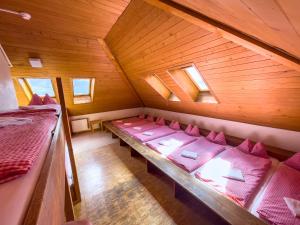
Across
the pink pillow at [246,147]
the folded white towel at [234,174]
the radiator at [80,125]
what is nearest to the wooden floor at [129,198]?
the folded white towel at [234,174]

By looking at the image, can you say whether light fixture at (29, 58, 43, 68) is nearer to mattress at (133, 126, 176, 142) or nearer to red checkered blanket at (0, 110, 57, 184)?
mattress at (133, 126, 176, 142)

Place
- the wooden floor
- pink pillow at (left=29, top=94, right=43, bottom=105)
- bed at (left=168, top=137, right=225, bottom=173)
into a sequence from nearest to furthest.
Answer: the wooden floor < bed at (left=168, top=137, right=225, bottom=173) < pink pillow at (left=29, top=94, right=43, bottom=105)

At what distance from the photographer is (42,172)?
49 centimetres

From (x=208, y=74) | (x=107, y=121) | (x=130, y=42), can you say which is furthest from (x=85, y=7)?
(x=107, y=121)

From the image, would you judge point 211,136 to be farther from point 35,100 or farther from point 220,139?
point 35,100

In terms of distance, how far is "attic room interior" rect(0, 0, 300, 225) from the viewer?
73 cm

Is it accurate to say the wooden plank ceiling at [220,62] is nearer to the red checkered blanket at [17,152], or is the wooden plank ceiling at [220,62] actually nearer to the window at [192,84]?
the window at [192,84]

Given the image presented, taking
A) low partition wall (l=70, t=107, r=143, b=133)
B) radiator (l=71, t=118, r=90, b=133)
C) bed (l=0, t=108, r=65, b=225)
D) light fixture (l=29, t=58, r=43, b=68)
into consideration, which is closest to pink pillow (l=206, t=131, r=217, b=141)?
bed (l=0, t=108, r=65, b=225)

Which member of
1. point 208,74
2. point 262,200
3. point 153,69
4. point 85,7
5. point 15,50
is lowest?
point 262,200

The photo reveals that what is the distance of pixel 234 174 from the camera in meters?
1.87

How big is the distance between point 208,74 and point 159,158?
161cm

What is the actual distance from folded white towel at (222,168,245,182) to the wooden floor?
20.2 inches

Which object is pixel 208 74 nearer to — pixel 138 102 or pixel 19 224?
pixel 19 224

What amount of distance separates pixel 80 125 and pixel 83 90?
1.29 metres
